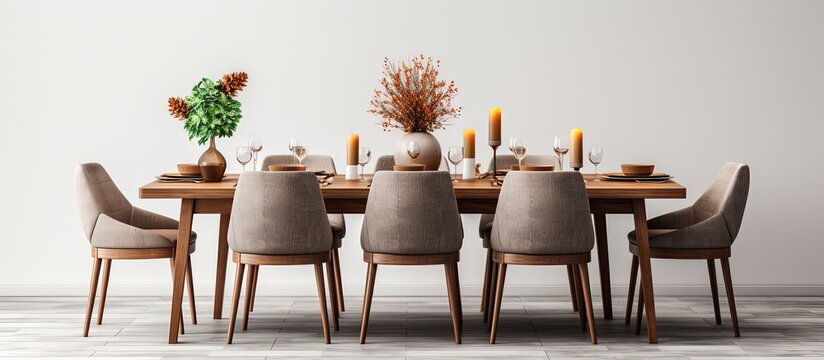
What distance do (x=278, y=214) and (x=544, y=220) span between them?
1.11 metres

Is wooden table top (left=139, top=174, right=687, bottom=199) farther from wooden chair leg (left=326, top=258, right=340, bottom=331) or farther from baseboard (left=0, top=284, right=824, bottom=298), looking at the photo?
baseboard (left=0, top=284, right=824, bottom=298)

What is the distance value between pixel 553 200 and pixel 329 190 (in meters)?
0.94

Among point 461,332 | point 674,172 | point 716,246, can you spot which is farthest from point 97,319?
point 674,172

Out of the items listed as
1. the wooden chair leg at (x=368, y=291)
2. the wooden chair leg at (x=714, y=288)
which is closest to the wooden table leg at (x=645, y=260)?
the wooden chair leg at (x=714, y=288)

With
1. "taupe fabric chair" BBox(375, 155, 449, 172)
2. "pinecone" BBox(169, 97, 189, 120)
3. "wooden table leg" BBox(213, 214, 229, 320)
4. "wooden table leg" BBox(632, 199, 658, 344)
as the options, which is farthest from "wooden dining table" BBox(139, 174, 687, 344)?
"taupe fabric chair" BBox(375, 155, 449, 172)

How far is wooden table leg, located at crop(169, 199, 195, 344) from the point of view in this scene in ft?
13.1

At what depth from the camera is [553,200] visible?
3883mm

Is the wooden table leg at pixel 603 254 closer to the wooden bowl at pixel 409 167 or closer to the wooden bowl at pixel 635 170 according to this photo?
the wooden bowl at pixel 635 170

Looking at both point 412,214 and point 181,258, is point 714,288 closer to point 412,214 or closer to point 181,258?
point 412,214

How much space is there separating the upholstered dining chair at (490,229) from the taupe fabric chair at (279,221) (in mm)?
970

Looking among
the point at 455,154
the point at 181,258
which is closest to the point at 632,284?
the point at 455,154

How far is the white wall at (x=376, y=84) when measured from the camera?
17.9ft

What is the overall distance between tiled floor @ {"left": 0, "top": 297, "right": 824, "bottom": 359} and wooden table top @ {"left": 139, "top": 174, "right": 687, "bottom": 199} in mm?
652

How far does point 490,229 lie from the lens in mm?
4617
